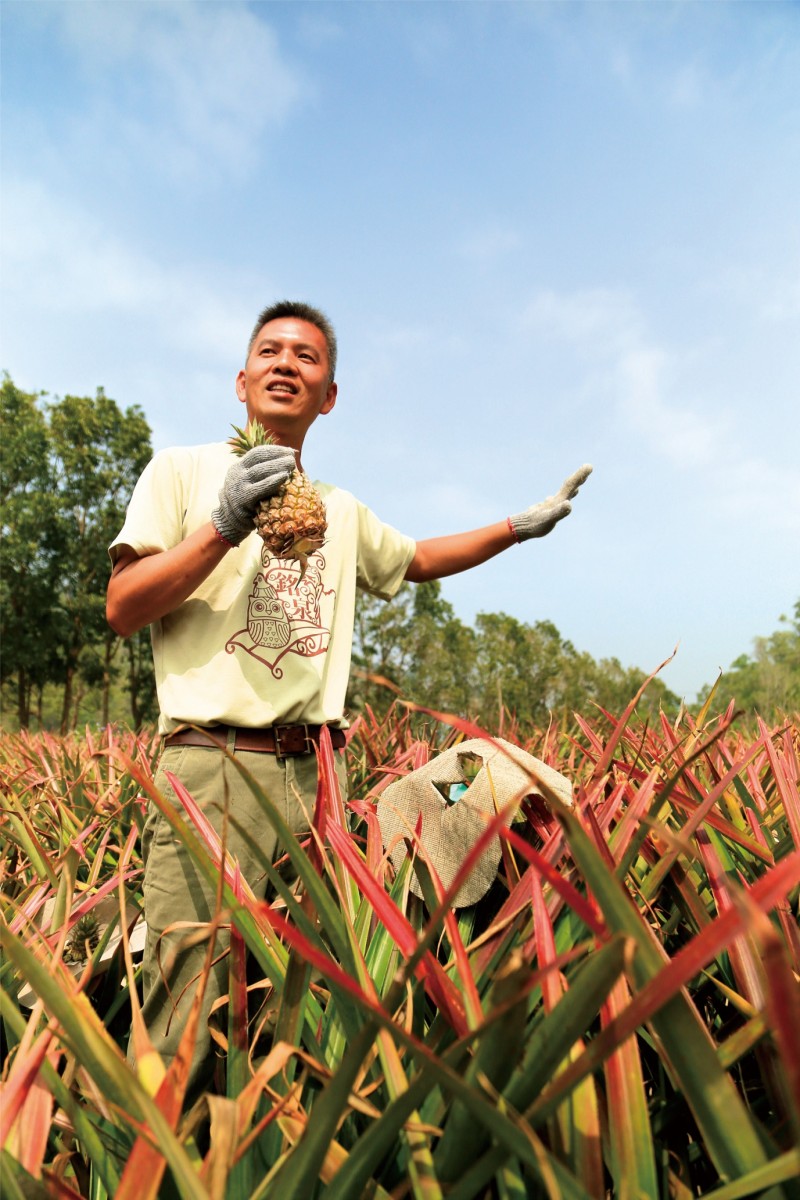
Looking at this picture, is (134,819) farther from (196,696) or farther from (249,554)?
(249,554)

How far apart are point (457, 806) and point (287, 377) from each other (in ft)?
5.88

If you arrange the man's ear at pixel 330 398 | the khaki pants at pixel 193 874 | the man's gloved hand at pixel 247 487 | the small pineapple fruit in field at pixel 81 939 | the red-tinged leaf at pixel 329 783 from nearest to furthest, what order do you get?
the red-tinged leaf at pixel 329 783
the khaki pants at pixel 193 874
the small pineapple fruit in field at pixel 81 939
the man's gloved hand at pixel 247 487
the man's ear at pixel 330 398

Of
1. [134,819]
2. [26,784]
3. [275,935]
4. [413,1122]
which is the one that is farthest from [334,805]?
[26,784]

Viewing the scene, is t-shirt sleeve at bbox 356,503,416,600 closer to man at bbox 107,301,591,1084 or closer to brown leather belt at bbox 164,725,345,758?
man at bbox 107,301,591,1084

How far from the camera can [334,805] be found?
125 centimetres

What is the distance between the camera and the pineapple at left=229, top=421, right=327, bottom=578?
6.84 ft

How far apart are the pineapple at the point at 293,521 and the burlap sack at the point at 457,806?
1.02 meters

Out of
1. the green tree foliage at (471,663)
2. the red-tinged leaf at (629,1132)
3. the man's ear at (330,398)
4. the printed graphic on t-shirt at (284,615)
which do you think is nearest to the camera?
the red-tinged leaf at (629,1132)

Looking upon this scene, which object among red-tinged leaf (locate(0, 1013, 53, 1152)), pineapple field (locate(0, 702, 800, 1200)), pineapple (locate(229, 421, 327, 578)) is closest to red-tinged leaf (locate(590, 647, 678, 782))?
pineapple field (locate(0, 702, 800, 1200))

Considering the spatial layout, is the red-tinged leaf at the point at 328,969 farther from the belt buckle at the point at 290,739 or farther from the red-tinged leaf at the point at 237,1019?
the belt buckle at the point at 290,739

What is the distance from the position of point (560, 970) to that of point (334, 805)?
493 mm

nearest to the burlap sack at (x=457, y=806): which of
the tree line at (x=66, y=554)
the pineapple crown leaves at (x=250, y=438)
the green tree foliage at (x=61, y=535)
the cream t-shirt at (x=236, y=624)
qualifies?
the cream t-shirt at (x=236, y=624)

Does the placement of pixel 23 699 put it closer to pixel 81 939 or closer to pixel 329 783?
pixel 81 939

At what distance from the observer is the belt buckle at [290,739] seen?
84.1 inches
